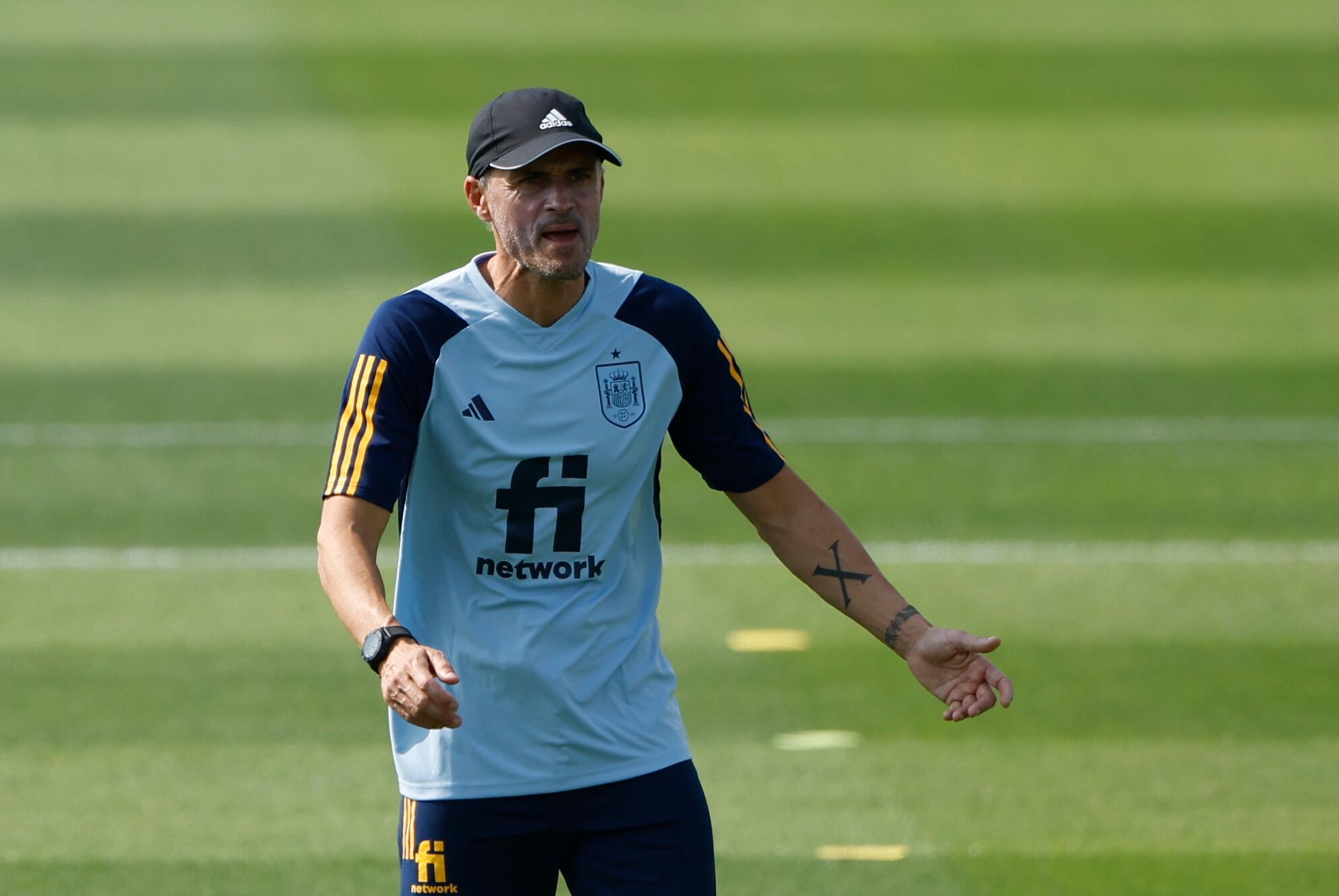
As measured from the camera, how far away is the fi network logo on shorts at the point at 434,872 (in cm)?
408

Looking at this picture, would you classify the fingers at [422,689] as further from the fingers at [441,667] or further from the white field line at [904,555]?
the white field line at [904,555]

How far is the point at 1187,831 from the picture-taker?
6.79 meters

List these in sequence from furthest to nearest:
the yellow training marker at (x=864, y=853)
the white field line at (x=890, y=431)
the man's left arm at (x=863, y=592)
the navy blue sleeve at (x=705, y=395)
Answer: the white field line at (x=890, y=431) → the yellow training marker at (x=864, y=853) → the navy blue sleeve at (x=705, y=395) → the man's left arm at (x=863, y=592)

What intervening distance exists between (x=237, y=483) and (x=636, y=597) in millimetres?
7412

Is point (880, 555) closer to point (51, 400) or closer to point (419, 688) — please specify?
point (51, 400)

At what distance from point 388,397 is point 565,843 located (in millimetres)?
1012

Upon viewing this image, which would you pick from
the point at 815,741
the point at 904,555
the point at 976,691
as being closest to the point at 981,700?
the point at 976,691

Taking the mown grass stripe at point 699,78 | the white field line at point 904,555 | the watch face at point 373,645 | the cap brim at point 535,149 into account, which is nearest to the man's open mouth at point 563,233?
the cap brim at point 535,149

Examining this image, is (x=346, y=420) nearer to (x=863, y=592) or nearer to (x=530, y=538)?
(x=530, y=538)

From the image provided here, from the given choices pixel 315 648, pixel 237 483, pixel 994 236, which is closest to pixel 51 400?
pixel 237 483

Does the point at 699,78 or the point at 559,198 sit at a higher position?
the point at 699,78

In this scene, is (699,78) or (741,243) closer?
(741,243)

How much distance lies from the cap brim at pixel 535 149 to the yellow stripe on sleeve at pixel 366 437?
0.49 meters

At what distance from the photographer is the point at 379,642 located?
3654mm
